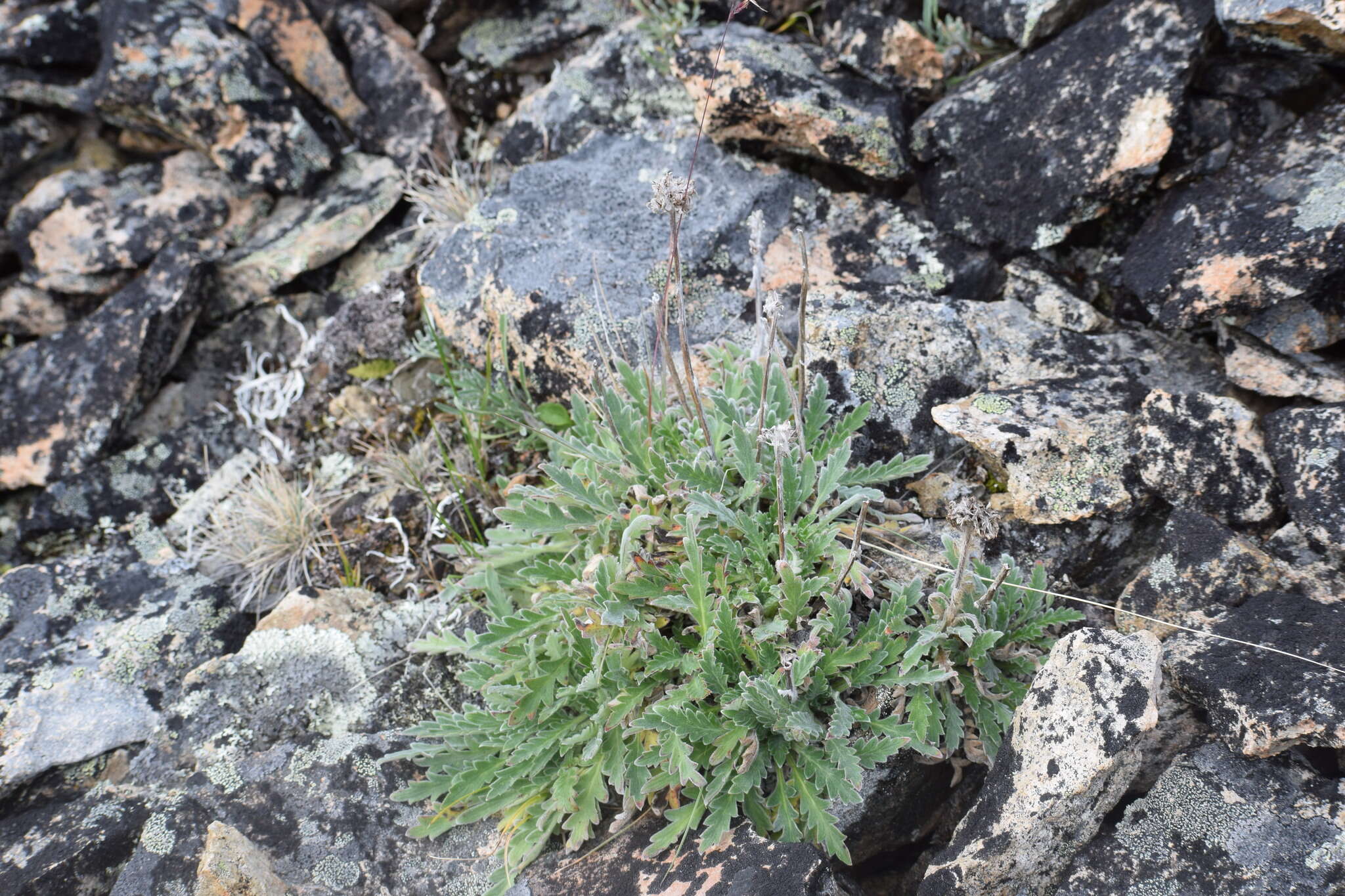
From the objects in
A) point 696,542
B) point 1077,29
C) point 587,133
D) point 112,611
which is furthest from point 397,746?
point 1077,29

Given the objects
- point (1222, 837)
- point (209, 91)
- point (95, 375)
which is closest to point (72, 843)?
point (95, 375)

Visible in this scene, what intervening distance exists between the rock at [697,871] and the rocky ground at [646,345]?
0.02 metres

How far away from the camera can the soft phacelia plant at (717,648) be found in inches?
112

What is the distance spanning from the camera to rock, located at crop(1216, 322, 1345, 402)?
3.11 meters

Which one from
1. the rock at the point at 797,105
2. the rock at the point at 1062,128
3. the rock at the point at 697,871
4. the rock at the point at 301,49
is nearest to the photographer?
the rock at the point at 697,871

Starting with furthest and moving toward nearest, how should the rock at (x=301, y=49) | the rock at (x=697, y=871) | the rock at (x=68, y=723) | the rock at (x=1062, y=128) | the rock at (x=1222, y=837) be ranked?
the rock at (x=301, y=49)
the rock at (x=68, y=723)
the rock at (x=1062, y=128)
the rock at (x=697, y=871)
the rock at (x=1222, y=837)

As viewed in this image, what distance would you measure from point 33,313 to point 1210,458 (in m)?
A: 6.64

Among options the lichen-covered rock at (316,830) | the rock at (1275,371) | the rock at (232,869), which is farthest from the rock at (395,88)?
the rock at (1275,371)

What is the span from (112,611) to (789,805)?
10.7 feet

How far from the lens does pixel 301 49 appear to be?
19.2 feet

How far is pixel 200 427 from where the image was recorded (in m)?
5.32

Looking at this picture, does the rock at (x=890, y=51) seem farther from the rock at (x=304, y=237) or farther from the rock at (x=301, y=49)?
the rock at (x=301, y=49)

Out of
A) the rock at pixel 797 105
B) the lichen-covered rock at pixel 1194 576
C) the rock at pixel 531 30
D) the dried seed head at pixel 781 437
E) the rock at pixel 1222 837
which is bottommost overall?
the rock at pixel 1222 837

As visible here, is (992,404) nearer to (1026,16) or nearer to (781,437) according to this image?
(781,437)
